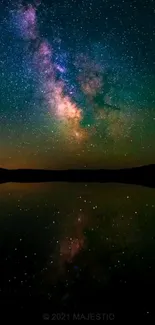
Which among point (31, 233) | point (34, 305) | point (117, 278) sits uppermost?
point (31, 233)

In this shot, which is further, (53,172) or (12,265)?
(12,265)

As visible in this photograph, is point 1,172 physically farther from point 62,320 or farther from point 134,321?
point 134,321

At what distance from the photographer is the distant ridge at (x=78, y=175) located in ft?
3.34

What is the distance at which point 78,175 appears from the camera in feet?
3.72

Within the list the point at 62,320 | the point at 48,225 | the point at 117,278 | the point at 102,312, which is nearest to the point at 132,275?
the point at 117,278

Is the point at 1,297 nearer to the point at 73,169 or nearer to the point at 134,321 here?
the point at 134,321

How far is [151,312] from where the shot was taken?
10.3 ft

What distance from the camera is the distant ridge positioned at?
3.34ft

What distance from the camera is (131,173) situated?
1.02 metres

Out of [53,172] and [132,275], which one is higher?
[53,172]

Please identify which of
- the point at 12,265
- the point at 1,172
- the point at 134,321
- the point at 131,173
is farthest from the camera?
the point at 12,265

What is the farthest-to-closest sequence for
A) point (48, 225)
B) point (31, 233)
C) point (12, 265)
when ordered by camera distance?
point (31, 233)
point (48, 225)
point (12, 265)

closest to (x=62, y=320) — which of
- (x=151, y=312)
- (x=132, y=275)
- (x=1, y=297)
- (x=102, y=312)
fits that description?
(x=102, y=312)

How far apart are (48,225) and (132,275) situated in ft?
7.86
